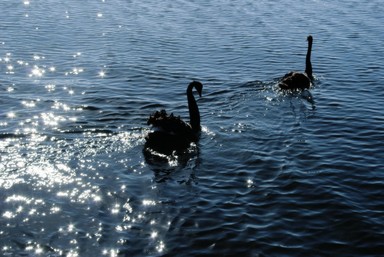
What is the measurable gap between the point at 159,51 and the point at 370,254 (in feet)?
79.3

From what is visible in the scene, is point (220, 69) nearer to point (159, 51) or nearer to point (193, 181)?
point (159, 51)

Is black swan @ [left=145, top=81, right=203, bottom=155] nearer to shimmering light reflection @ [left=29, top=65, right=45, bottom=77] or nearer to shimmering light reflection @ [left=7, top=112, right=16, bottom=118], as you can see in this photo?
shimmering light reflection @ [left=7, top=112, right=16, bottom=118]

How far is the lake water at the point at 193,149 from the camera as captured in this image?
44.5 ft

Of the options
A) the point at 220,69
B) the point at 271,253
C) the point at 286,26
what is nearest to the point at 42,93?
the point at 220,69

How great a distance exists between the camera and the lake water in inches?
534

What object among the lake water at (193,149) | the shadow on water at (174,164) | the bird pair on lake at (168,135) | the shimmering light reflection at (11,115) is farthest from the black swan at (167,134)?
the shimmering light reflection at (11,115)

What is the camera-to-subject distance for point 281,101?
24.6 meters

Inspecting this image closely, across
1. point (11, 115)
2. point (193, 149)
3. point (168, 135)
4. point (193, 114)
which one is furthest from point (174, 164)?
point (11, 115)

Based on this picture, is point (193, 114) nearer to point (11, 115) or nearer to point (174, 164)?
point (174, 164)

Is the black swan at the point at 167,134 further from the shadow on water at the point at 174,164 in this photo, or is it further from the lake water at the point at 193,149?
the lake water at the point at 193,149

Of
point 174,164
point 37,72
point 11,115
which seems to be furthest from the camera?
point 37,72

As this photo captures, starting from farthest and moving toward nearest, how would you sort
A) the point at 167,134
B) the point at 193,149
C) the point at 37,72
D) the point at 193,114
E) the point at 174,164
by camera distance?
the point at 37,72 < the point at 193,114 < the point at 193,149 < the point at 167,134 < the point at 174,164

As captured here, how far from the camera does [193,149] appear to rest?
62.8ft

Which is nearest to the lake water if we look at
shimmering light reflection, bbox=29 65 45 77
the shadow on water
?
the shadow on water
